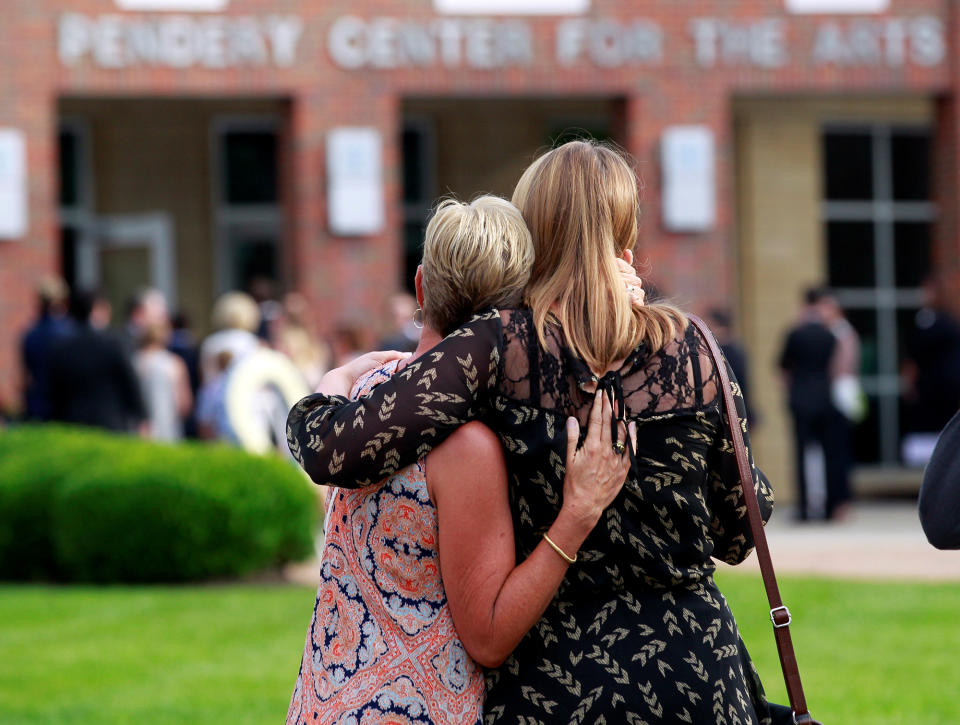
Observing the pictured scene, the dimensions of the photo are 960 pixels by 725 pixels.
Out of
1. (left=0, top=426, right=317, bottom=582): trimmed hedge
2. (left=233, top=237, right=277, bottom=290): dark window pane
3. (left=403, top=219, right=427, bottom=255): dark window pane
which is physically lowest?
(left=0, top=426, right=317, bottom=582): trimmed hedge

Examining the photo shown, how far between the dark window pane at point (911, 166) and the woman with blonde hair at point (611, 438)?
14778 millimetres

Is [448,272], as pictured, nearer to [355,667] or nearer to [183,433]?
[355,667]

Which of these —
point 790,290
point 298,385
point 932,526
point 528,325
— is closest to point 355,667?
point 528,325

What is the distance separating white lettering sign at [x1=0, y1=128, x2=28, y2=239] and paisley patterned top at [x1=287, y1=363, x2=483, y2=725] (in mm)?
11925

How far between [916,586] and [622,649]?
7404mm

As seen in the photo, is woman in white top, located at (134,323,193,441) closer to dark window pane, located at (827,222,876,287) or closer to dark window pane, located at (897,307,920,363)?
dark window pane, located at (827,222,876,287)

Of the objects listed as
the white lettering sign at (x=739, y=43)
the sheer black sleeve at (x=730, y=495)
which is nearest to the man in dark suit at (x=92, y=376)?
the white lettering sign at (x=739, y=43)

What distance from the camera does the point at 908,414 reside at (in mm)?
16547

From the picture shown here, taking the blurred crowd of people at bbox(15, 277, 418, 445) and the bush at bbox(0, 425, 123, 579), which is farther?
the blurred crowd of people at bbox(15, 277, 418, 445)

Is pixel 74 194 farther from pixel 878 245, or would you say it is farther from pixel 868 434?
pixel 868 434

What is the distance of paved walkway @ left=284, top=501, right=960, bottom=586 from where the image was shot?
10328 mm

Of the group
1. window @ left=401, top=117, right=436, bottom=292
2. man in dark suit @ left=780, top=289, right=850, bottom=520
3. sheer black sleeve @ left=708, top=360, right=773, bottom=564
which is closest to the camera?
sheer black sleeve @ left=708, top=360, right=773, bottom=564

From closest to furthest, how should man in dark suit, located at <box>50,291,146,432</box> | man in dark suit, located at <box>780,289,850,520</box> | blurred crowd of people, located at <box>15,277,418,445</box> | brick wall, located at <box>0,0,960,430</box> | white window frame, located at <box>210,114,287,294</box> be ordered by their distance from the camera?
blurred crowd of people, located at <box>15,277,418,445</box> → man in dark suit, located at <box>50,291,146,432</box> → man in dark suit, located at <box>780,289,850,520</box> → brick wall, located at <box>0,0,960,430</box> → white window frame, located at <box>210,114,287,294</box>

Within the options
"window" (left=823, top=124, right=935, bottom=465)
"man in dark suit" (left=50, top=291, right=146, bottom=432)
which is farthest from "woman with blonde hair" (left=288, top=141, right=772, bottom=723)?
"window" (left=823, top=124, right=935, bottom=465)
